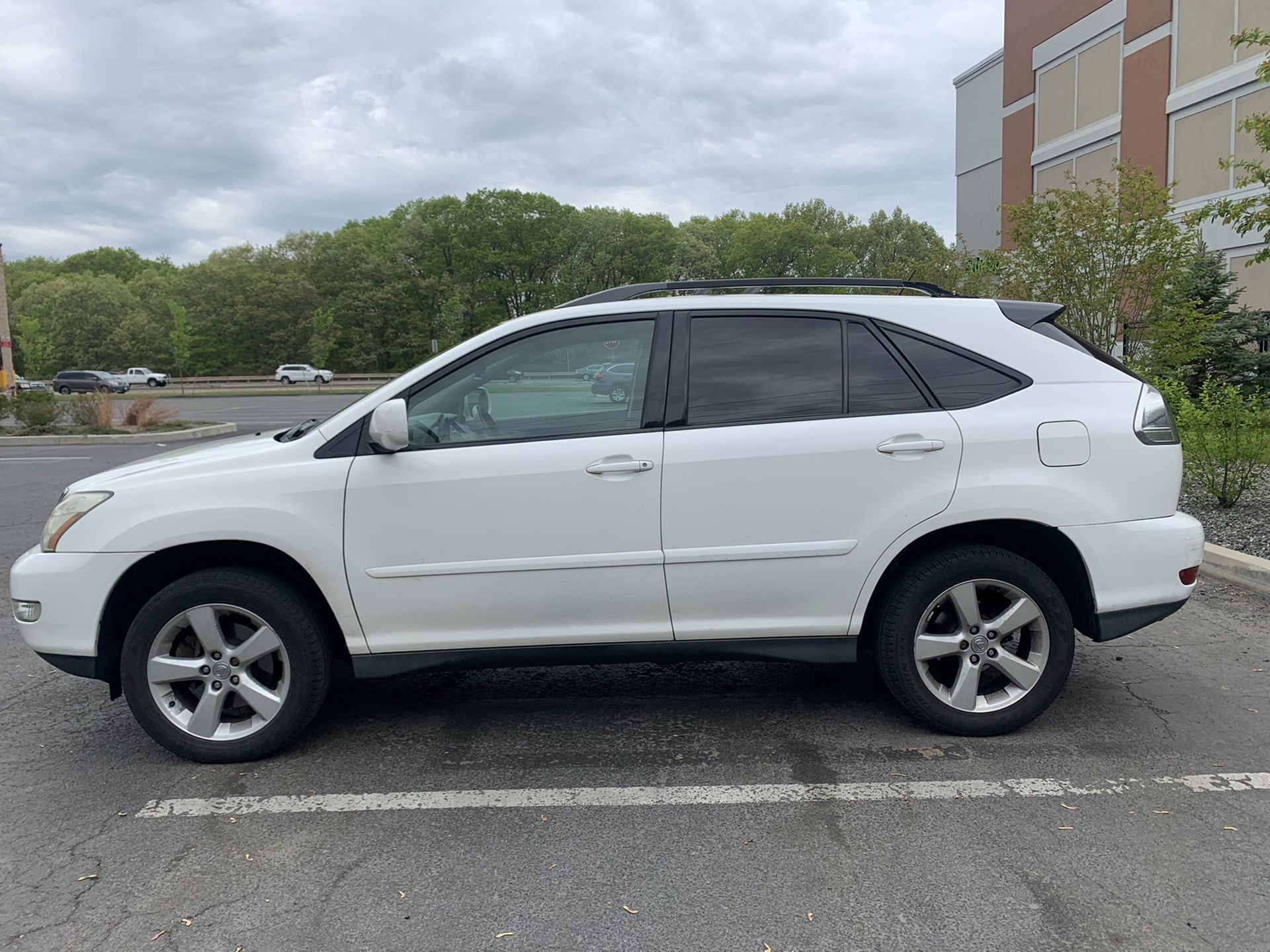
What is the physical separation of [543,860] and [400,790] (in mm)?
800

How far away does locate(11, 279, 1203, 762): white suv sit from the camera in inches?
146

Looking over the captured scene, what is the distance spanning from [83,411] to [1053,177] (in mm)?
28772

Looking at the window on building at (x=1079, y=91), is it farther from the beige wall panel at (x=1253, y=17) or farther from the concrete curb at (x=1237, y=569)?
the concrete curb at (x=1237, y=569)

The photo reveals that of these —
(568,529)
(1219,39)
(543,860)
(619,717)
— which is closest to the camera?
(543,860)

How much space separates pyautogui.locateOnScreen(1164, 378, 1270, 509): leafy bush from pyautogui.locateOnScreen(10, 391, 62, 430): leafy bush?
72.0ft

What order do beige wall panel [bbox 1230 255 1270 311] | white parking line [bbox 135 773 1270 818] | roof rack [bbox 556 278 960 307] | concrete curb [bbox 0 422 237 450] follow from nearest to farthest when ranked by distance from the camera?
white parking line [bbox 135 773 1270 818] → roof rack [bbox 556 278 960 307] → concrete curb [bbox 0 422 237 450] → beige wall panel [bbox 1230 255 1270 311]

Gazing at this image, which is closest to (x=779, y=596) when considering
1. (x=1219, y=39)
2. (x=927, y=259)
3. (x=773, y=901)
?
(x=773, y=901)

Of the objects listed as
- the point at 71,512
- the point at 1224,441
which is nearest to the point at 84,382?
the point at 71,512

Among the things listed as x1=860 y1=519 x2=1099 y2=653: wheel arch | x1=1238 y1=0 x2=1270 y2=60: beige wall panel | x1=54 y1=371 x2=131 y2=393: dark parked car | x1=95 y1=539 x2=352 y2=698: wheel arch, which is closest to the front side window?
x1=95 y1=539 x2=352 y2=698: wheel arch

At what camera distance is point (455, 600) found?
3.75 meters

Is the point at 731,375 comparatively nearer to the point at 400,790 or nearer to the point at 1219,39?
the point at 400,790

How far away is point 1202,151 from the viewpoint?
78.0 ft

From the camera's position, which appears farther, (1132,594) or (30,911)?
(1132,594)

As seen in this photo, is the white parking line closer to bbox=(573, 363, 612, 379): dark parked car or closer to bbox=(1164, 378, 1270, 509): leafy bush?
bbox=(573, 363, 612, 379): dark parked car
